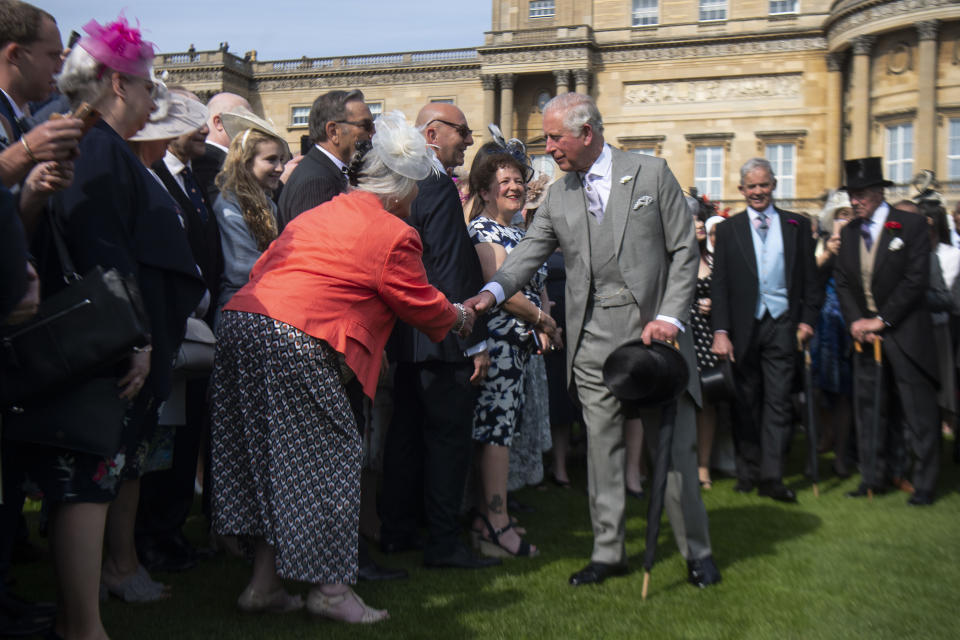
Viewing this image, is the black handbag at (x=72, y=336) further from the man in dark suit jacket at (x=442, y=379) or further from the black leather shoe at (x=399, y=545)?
the black leather shoe at (x=399, y=545)

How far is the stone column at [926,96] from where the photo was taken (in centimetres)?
2952

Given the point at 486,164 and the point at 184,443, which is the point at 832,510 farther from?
the point at 184,443

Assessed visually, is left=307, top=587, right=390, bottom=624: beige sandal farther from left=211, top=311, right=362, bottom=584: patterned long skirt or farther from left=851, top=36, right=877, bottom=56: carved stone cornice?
left=851, top=36, right=877, bottom=56: carved stone cornice

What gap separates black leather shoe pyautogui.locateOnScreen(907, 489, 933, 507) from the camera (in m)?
6.83

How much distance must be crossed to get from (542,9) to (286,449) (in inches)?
1452

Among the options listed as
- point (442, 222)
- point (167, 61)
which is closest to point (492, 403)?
point (442, 222)

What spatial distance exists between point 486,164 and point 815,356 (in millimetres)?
4484

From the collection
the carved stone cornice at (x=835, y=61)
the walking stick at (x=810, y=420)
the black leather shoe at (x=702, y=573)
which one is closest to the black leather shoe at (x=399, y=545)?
the black leather shoe at (x=702, y=573)

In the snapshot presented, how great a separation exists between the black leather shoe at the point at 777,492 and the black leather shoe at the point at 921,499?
34.6 inches

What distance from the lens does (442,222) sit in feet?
15.8

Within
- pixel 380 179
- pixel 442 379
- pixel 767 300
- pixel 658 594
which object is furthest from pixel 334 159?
pixel 767 300

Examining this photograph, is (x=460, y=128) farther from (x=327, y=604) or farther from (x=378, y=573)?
(x=327, y=604)

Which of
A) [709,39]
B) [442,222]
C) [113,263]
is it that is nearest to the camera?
[113,263]

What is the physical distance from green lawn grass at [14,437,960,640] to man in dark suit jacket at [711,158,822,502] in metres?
1.04
